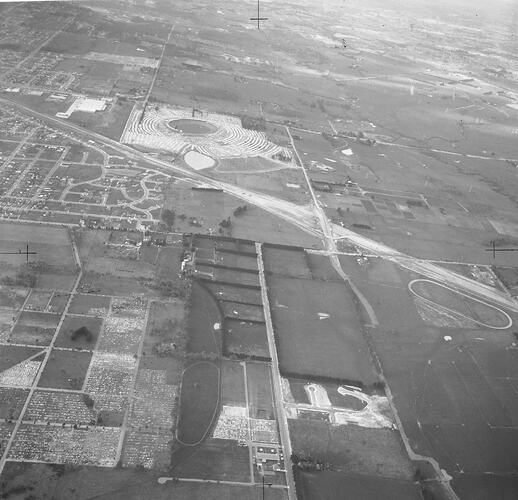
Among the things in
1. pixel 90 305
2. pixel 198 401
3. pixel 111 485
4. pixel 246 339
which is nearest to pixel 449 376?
pixel 246 339

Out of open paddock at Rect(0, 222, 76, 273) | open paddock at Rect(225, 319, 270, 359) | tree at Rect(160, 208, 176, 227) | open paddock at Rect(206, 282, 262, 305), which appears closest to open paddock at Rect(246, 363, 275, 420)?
open paddock at Rect(225, 319, 270, 359)

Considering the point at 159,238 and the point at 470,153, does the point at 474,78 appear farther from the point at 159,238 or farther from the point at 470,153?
the point at 159,238

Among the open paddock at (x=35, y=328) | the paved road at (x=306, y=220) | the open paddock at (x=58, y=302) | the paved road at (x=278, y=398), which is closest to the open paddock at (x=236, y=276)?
the paved road at (x=278, y=398)

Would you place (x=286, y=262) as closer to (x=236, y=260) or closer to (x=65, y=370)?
(x=236, y=260)

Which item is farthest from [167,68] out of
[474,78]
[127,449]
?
[127,449]

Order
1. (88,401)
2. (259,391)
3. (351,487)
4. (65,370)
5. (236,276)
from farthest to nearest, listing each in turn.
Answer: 1. (236,276)
2. (259,391)
3. (65,370)
4. (88,401)
5. (351,487)

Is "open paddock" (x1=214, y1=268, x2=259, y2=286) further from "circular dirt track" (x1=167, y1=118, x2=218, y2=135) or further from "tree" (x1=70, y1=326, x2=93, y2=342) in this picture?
"circular dirt track" (x1=167, y1=118, x2=218, y2=135)

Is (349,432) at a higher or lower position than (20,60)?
lower
